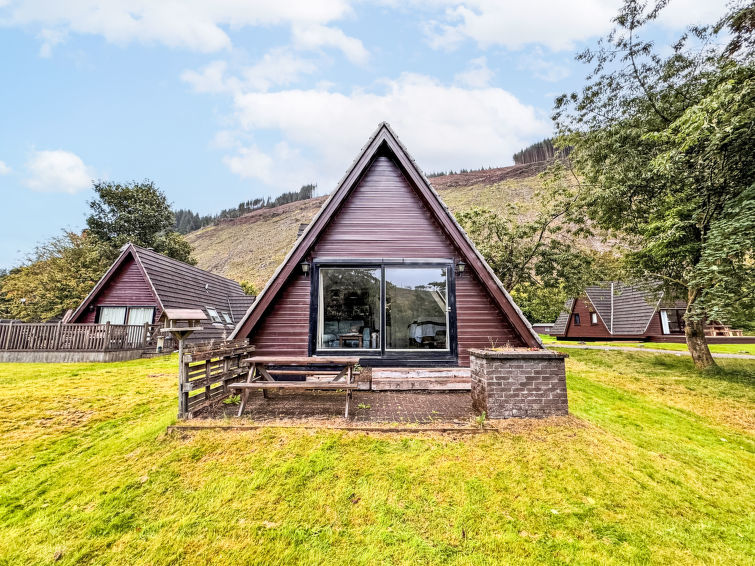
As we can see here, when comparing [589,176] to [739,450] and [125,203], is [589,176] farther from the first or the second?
[125,203]

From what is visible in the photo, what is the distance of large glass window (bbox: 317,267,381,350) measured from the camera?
6.62m

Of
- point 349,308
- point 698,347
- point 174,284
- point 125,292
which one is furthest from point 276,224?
point 698,347

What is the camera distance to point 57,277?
20391 mm

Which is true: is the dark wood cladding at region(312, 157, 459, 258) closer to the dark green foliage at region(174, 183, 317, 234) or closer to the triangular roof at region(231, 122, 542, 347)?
the triangular roof at region(231, 122, 542, 347)

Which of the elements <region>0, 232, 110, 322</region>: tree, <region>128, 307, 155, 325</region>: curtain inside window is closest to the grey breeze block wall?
<region>128, 307, 155, 325</region>: curtain inside window

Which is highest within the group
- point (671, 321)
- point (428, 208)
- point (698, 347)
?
point (428, 208)

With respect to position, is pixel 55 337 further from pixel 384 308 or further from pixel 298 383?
pixel 384 308

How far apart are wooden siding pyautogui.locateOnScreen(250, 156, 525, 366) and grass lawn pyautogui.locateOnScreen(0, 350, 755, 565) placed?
85.5 inches

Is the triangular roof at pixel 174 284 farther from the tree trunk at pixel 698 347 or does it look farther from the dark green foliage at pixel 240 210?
the dark green foliage at pixel 240 210

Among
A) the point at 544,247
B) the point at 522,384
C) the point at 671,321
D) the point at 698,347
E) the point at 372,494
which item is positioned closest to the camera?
the point at 372,494

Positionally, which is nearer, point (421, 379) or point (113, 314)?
point (421, 379)

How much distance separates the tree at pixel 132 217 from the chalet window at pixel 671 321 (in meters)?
40.2

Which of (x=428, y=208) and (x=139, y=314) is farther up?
(x=428, y=208)

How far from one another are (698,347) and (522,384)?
371 inches
